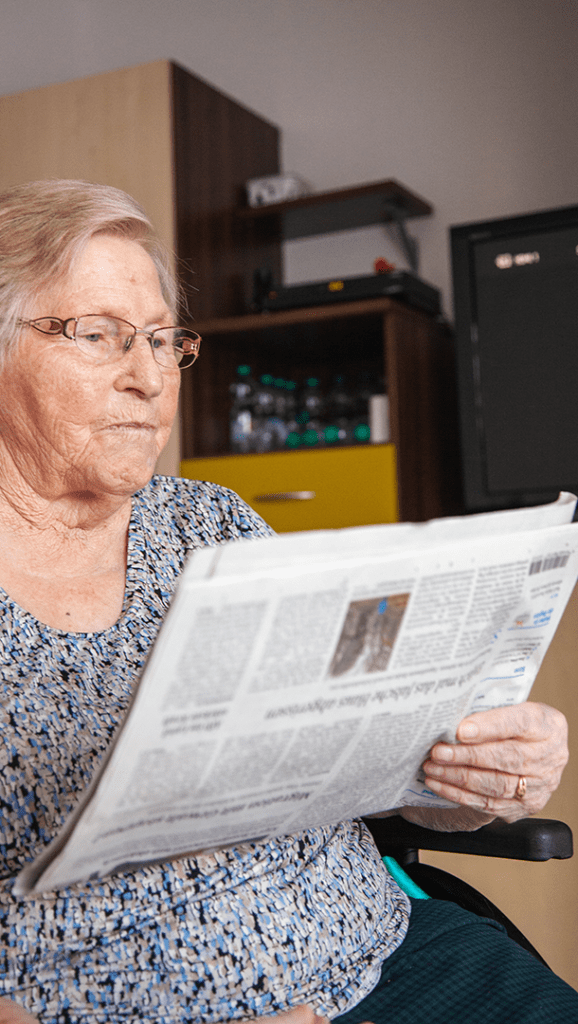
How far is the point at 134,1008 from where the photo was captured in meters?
0.72

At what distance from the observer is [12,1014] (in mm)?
657

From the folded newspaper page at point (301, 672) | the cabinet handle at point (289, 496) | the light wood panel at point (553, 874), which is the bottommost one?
the light wood panel at point (553, 874)

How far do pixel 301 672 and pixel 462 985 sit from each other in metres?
0.46

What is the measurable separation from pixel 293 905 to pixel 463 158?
224 centimetres

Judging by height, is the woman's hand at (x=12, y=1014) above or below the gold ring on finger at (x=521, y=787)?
below

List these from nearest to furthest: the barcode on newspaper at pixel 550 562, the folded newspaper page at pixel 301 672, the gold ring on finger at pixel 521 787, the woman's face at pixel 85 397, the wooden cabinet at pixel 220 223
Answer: the folded newspaper page at pixel 301 672 → the barcode on newspaper at pixel 550 562 → the gold ring on finger at pixel 521 787 → the woman's face at pixel 85 397 → the wooden cabinet at pixel 220 223

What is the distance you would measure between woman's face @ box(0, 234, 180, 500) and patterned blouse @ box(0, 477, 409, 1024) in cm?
15

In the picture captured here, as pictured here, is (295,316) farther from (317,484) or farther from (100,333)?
(100,333)

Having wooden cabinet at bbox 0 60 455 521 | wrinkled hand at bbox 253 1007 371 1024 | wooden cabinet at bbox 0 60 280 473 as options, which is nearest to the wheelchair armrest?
wrinkled hand at bbox 253 1007 371 1024

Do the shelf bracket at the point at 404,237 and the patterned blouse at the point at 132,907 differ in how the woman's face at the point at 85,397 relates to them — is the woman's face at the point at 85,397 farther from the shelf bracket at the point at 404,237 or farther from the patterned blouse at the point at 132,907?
the shelf bracket at the point at 404,237

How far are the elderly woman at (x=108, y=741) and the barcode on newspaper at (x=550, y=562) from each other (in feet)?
0.45

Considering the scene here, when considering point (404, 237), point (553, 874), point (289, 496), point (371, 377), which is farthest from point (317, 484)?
point (553, 874)

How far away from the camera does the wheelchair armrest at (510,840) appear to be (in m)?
0.92

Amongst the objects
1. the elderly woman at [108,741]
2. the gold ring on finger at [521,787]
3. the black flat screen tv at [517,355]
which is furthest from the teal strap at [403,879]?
the black flat screen tv at [517,355]
